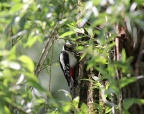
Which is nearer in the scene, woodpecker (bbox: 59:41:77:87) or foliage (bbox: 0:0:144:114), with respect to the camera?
foliage (bbox: 0:0:144:114)

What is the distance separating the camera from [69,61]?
2.99m

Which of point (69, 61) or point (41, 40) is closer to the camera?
point (41, 40)

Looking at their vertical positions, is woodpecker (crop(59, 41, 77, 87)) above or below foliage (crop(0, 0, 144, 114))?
below

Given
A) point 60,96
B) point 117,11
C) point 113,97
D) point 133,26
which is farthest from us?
point 60,96

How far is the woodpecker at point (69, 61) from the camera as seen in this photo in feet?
9.21

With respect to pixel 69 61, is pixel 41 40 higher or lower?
higher

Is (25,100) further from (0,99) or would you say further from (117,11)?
(117,11)

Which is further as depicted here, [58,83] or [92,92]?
[58,83]

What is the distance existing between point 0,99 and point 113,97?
0.52 metres

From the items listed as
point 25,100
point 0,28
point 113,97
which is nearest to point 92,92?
point 113,97

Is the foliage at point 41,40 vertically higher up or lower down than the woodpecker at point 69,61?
higher up

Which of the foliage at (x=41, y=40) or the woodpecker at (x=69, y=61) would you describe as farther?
the woodpecker at (x=69, y=61)

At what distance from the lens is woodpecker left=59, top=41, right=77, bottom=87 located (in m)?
2.81

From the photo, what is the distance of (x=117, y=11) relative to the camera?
1021mm
